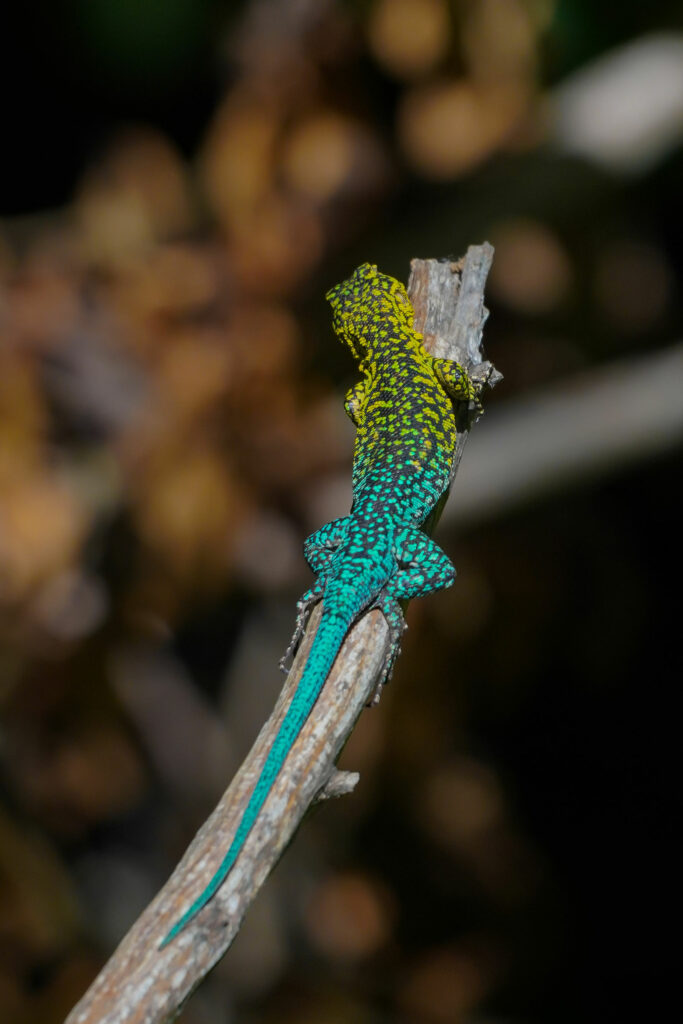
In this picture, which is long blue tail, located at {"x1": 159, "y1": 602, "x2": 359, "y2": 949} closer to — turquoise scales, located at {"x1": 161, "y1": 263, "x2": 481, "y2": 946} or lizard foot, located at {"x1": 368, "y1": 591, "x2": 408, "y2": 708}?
turquoise scales, located at {"x1": 161, "y1": 263, "x2": 481, "y2": 946}

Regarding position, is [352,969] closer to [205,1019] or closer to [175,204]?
[205,1019]

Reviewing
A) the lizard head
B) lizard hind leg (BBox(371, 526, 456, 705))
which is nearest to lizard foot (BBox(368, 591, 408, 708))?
lizard hind leg (BBox(371, 526, 456, 705))

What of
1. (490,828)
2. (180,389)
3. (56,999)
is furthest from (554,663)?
(56,999)

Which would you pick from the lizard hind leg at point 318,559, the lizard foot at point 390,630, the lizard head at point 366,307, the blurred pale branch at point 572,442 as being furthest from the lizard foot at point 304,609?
the blurred pale branch at point 572,442

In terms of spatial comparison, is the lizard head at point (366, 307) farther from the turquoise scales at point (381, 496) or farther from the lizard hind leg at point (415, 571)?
the lizard hind leg at point (415, 571)

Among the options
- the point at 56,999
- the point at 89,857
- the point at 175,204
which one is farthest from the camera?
the point at 175,204

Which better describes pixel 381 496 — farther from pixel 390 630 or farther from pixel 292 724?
pixel 292 724

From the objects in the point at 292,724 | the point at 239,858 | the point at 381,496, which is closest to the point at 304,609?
the point at 381,496
